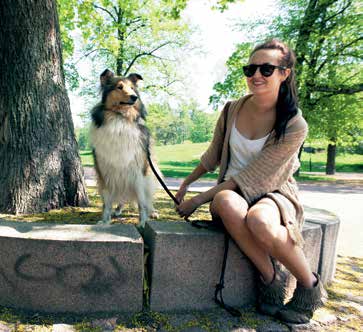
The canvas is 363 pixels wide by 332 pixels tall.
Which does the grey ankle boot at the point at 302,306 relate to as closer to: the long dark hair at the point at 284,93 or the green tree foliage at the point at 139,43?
the long dark hair at the point at 284,93

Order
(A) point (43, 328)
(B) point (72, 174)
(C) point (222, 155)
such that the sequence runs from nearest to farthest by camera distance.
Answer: (A) point (43, 328) → (C) point (222, 155) → (B) point (72, 174)

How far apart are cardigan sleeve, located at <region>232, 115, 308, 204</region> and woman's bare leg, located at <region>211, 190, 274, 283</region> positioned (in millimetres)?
127

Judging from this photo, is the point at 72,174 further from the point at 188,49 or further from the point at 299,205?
the point at 188,49

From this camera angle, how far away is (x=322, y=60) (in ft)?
55.7

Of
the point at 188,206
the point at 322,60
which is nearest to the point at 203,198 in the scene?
the point at 188,206

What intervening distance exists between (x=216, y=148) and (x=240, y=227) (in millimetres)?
870

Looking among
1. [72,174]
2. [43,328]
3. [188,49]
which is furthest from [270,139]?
[188,49]

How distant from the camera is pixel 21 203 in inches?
141

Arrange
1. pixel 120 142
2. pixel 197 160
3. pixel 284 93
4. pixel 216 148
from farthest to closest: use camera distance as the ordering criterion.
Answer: pixel 197 160 → pixel 120 142 → pixel 216 148 → pixel 284 93

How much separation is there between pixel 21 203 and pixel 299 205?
9.09ft

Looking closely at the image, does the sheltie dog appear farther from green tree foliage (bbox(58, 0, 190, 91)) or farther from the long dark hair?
green tree foliage (bbox(58, 0, 190, 91))

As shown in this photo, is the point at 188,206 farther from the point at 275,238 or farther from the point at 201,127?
the point at 201,127

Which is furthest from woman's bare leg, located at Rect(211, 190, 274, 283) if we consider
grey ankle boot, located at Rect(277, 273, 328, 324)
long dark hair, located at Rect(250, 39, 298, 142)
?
long dark hair, located at Rect(250, 39, 298, 142)

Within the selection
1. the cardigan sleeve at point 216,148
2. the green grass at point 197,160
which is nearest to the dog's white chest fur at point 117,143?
the cardigan sleeve at point 216,148
